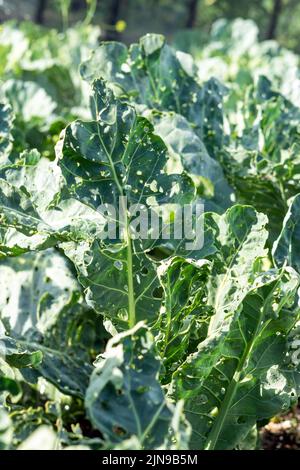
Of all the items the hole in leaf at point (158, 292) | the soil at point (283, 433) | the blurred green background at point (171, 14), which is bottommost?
the blurred green background at point (171, 14)

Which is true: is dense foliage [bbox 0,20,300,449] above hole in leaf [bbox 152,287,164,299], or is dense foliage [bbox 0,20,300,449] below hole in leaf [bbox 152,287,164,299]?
above

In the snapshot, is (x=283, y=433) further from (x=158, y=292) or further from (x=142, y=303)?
(x=142, y=303)

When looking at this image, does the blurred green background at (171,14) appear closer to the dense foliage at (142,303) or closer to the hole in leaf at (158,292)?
the hole in leaf at (158,292)

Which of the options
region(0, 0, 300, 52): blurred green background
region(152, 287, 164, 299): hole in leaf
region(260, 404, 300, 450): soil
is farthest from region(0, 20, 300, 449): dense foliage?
region(0, 0, 300, 52): blurred green background

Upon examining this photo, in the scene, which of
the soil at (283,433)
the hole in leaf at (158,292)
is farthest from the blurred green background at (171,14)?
the hole in leaf at (158,292)

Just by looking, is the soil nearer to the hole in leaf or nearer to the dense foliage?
the dense foliage

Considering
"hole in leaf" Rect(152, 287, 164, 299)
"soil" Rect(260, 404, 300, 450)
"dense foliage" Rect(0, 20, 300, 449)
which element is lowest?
"soil" Rect(260, 404, 300, 450)

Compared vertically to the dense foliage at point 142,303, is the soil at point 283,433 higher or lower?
lower

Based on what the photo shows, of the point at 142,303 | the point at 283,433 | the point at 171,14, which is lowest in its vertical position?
the point at 171,14

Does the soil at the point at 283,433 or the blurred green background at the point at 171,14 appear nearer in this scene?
the soil at the point at 283,433

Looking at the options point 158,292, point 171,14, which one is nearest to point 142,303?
point 158,292

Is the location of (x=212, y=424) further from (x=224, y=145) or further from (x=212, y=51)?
(x=212, y=51)

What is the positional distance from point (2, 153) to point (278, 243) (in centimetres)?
92

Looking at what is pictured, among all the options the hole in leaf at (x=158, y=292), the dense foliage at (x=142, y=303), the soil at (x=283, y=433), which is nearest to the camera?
the dense foliage at (x=142, y=303)
